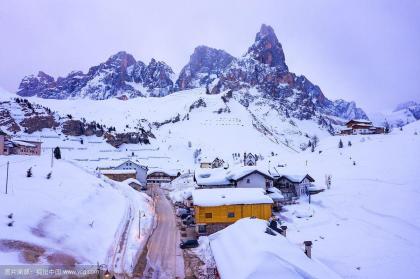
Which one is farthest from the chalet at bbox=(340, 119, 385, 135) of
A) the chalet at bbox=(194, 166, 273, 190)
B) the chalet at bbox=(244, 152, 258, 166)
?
the chalet at bbox=(194, 166, 273, 190)

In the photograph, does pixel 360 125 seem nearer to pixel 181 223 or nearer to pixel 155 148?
pixel 155 148

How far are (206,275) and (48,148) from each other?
11112 centimetres

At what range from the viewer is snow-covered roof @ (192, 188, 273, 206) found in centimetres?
4462

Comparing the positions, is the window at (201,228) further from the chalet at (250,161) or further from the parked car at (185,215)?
the chalet at (250,161)

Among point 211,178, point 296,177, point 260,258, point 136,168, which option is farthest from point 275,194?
point 136,168

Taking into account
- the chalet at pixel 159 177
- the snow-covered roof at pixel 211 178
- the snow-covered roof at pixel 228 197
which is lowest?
the chalet at pixel 159 177

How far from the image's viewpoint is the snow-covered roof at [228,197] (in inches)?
1757

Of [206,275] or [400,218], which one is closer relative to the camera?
[206,275]

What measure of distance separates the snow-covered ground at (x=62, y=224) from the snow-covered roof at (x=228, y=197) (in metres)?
7.32

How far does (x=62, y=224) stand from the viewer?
102ft

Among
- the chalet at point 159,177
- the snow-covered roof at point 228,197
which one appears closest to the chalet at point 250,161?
the chalet at point 159,177

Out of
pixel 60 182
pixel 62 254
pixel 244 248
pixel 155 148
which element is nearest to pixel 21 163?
pixel 60 182

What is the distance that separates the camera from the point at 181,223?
49.2 m

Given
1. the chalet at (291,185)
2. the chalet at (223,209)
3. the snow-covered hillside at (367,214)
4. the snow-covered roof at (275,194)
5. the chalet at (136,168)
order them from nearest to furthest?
the snow-covered hillside at (367,214)
the chalet at (223,209)
the snow-covered roof at (275,194)
the chalet at (291,185)
the chalet at (136,168)
